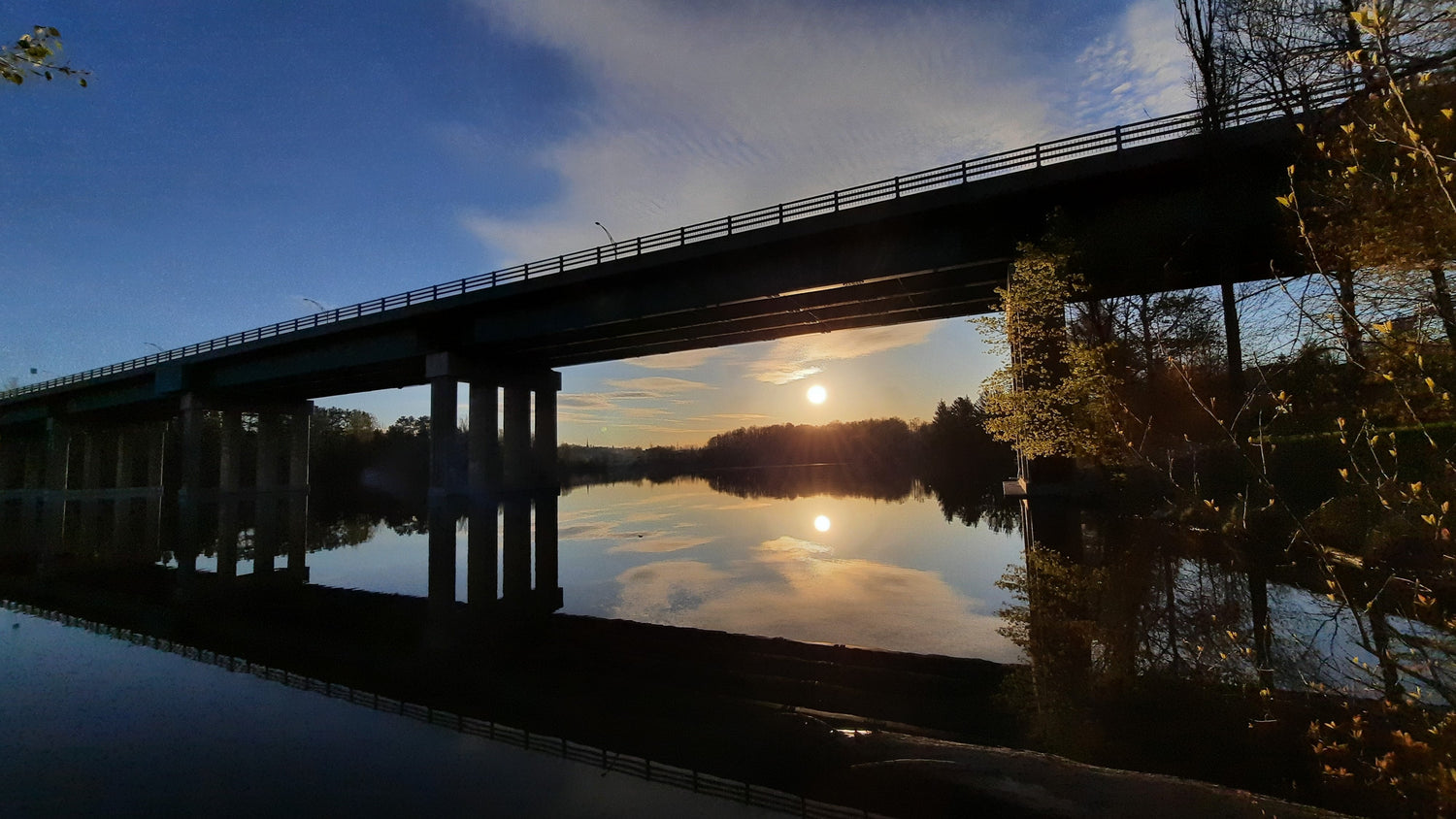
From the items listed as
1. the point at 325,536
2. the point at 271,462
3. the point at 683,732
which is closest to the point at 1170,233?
the point at 683,732

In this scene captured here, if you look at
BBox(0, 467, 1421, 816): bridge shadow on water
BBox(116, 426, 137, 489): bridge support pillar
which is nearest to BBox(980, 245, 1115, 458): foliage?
BBox(0, 467, 1421, 816): bridge shadow on water

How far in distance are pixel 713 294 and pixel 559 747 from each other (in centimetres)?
3054

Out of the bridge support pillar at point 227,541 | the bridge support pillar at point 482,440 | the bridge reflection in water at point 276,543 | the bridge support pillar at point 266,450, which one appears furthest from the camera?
the bridge support pillar at point 266,450

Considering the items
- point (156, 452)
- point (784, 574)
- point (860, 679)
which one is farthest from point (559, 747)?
point (156, 452)

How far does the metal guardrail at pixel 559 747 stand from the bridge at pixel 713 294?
12636 millimetres

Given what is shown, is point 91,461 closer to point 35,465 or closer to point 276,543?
point 35,465

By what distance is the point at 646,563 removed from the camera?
738 inches

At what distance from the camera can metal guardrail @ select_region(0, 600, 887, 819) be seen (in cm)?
521

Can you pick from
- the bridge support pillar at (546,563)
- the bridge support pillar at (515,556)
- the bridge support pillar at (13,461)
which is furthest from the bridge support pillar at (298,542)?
the bridge support pillar at (13,461)

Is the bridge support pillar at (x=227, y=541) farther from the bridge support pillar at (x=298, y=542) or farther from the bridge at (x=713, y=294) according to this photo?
the bridge at (x=713, y=294)

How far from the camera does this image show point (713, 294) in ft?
116

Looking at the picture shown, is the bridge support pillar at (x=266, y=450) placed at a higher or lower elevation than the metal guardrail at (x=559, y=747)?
higher

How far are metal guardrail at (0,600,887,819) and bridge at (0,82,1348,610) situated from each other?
12.6 metres

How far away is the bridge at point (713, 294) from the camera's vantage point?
2369 centimetres
